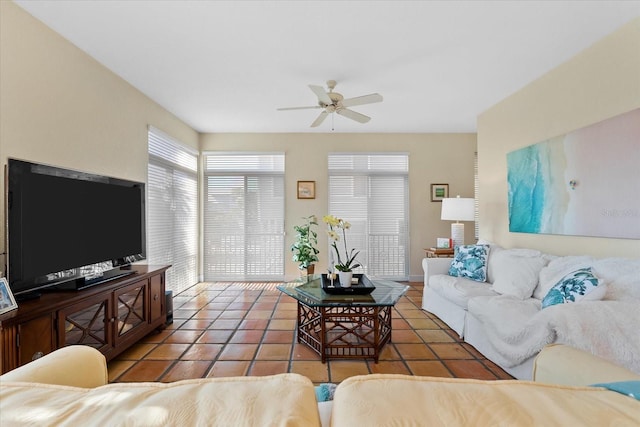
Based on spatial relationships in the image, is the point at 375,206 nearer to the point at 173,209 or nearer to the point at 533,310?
the point at 533,310

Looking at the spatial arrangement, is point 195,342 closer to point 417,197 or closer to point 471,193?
point 417,197

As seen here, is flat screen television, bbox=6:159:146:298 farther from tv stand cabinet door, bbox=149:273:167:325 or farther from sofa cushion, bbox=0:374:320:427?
sofa cushion, bbox=0:374:320:427

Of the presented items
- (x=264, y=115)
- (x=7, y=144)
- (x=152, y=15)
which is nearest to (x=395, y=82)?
(x=264, y=115)

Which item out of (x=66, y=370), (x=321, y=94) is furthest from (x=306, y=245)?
(x=66, y=370)

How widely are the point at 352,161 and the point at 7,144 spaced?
4228 millimetres

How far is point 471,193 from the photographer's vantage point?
17.1ft

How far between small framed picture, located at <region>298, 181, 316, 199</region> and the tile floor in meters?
→ 2.12

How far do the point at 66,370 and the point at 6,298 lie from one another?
1.14 metres

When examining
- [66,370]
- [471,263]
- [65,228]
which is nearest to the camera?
[66,370]

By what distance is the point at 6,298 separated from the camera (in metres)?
1.62

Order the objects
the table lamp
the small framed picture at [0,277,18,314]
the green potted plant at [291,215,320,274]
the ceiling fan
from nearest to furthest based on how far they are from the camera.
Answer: the small framed picture at [0,277,18,314]
the ceiling fan
the table lamp
the green potted plant at [291,215,320,274]

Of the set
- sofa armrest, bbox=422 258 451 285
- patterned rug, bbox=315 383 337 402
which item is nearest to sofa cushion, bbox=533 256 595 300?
sofa armrest, bbox=422 258 451 285

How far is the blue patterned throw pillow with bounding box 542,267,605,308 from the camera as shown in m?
1.96

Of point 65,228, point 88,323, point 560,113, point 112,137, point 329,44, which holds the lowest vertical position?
point 88,323
